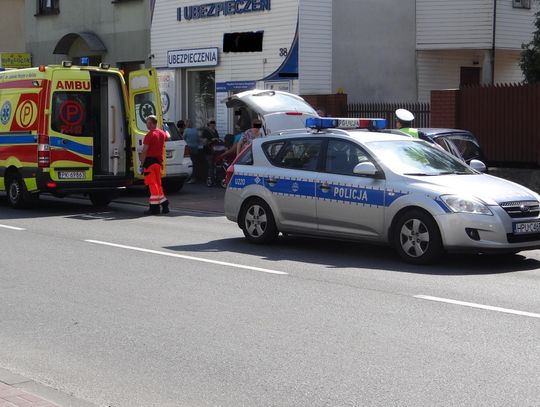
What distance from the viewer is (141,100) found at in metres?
19.5

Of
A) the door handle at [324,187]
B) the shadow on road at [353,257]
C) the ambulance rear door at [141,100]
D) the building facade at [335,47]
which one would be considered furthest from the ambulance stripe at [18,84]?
the building facade at [335,47]

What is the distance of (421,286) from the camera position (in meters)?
9.64

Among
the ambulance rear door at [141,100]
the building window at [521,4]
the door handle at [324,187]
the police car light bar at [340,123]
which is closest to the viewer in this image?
the door handle at [324,187]

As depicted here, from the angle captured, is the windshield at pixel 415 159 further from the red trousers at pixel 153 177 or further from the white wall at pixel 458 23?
the white wall at pixel 458 23

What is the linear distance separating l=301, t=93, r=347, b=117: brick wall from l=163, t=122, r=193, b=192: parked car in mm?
3874

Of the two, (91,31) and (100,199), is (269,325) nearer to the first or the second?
(100,199)

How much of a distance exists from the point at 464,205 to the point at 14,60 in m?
27.8

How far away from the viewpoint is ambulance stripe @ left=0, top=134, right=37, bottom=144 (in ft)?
58.0

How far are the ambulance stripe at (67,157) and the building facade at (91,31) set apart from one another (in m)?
13.1

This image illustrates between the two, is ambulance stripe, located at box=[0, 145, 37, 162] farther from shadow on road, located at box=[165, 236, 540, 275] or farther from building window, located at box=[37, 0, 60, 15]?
building window, located at box=[37, 0, 60, 15]

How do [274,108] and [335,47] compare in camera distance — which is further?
[335,47]

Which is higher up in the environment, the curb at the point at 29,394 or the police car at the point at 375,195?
the police car at the point at 375,195

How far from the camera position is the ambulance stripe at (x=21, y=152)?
17641 millimetres

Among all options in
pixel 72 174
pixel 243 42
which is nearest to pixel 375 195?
pixel 72 174
